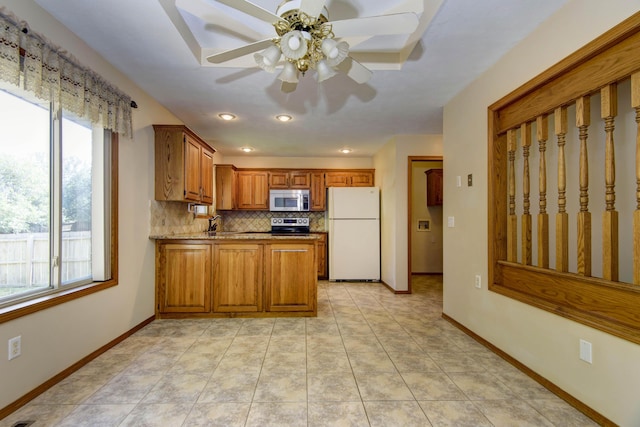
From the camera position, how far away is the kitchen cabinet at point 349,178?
19.4 feet

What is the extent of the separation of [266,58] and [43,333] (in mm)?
2159

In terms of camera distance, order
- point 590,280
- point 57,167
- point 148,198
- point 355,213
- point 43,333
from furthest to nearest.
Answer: point 355,213 → point 148,198 → point 57,167 → point 43,333 → point 590,280

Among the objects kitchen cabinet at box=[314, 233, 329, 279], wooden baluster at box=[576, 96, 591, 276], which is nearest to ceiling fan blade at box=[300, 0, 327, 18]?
wooden baluster at box=[576, 96, 591, 276]

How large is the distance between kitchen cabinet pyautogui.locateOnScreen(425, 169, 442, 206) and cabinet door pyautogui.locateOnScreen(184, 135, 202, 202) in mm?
4374

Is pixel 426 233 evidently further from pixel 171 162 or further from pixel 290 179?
pixel 171 162

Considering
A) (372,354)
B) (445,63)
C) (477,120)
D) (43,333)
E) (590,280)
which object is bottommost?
(372,354)

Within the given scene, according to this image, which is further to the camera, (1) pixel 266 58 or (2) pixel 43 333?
(2) pixel 43 333

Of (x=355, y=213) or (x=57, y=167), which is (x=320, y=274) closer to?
(x=355, y=213)

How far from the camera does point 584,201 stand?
1.75 m

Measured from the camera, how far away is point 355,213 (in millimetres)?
5391

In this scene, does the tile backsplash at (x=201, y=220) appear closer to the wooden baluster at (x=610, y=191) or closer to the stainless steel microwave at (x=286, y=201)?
the stainless steel microwave at (x=286, y=201)

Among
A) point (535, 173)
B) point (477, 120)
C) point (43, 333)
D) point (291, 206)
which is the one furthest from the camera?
point (291, 206)

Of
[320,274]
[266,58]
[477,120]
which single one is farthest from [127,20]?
[320,274]

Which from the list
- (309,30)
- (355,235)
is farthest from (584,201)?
(355,235)
